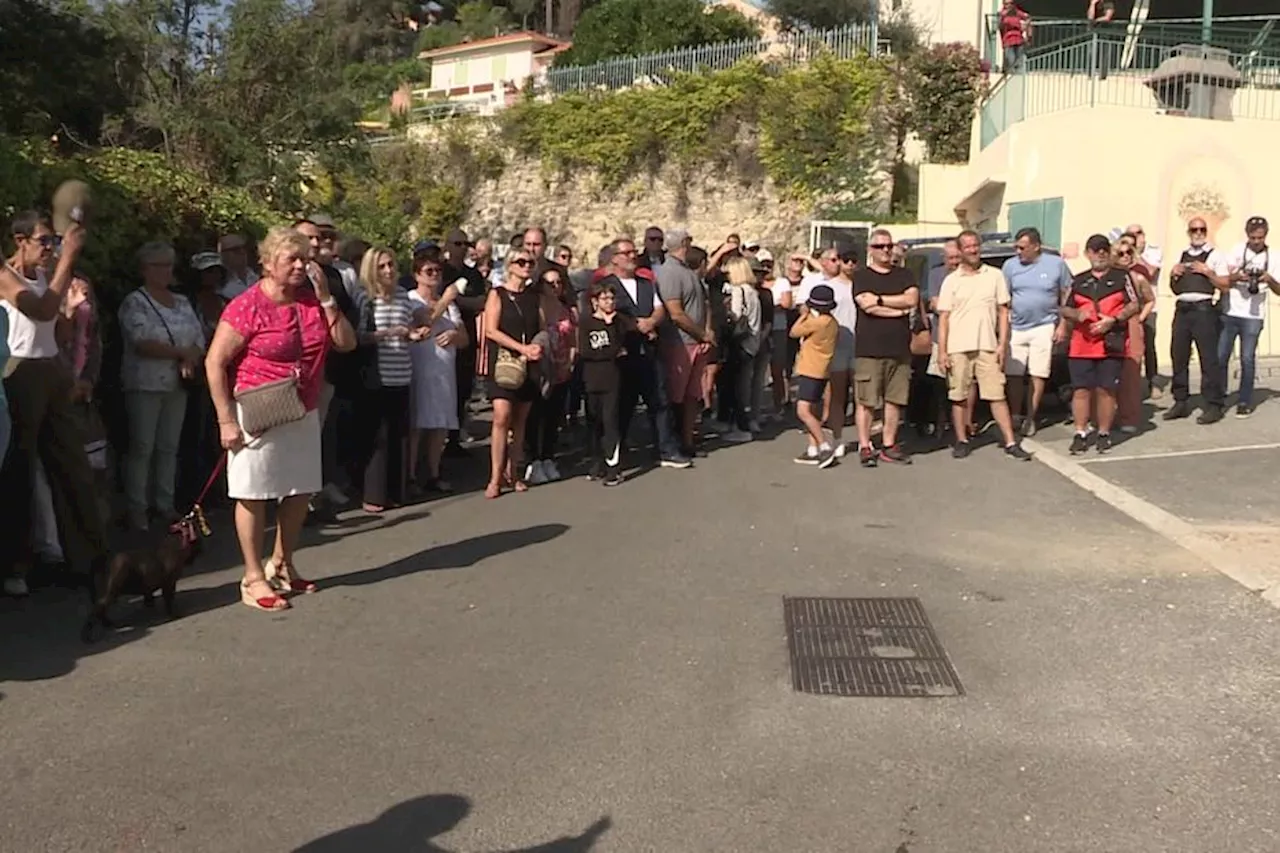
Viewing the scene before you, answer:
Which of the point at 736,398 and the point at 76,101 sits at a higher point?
the point at 76,101

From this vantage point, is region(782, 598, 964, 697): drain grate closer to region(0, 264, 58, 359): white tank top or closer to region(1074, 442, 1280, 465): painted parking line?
region(0, 264, 58, 359): white tank top

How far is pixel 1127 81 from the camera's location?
17.0 m

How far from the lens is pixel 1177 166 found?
16453mm

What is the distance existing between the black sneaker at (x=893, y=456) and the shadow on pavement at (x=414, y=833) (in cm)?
696

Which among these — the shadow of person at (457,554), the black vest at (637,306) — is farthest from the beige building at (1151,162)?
the shadow of person at (457,554)

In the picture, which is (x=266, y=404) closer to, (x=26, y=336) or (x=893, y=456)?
(x=26, y=336)

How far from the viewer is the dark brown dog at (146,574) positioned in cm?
597

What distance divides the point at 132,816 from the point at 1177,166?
15.8m

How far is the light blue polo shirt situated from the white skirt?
688cm

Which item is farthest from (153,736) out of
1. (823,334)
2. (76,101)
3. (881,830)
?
(76,101)

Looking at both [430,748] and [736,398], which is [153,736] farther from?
[736,398]

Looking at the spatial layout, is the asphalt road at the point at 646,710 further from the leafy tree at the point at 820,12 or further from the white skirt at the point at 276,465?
the leafy tree at the point at 820,12

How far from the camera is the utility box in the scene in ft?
55.1

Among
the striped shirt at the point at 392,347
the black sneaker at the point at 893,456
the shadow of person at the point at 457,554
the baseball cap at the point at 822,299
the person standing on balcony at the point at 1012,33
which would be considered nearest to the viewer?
the shadow of person at the point at 457,554
